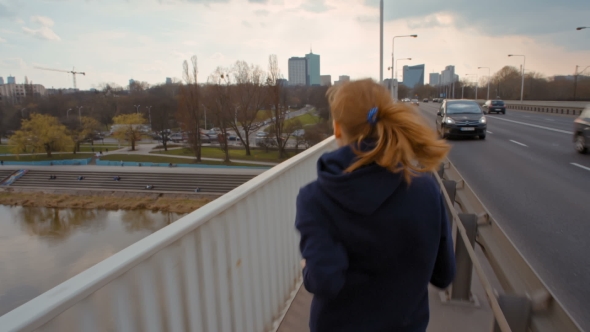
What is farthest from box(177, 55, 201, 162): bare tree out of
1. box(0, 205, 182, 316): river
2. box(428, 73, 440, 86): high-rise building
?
box(428, 73, 440, 86): high-rise building

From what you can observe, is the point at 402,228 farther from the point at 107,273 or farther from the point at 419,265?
the point at 107,273

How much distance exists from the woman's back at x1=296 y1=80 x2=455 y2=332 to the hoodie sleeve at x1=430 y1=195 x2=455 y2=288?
0.02 metres

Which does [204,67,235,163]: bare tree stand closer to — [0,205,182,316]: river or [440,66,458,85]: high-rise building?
[0,205,182,316]: river

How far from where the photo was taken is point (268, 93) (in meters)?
47.3

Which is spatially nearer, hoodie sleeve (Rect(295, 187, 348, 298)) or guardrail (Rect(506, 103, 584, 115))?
hoodie sleeve (Rect(295, 187, 348, 298))

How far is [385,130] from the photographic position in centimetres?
146

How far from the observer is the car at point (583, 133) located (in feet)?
40.3

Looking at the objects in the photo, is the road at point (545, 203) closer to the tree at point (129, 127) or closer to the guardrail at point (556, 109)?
the guardrail at point (556, 109)

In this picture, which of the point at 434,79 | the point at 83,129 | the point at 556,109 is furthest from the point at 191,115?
the point at 434,79

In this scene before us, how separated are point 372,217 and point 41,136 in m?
28.7

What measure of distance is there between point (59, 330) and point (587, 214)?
7782mm

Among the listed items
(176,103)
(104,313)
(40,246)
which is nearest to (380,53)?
(40,246)

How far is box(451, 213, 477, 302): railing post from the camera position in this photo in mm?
3205

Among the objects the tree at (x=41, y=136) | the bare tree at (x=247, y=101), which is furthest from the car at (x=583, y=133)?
the bare tree at (x=247, y=101)
